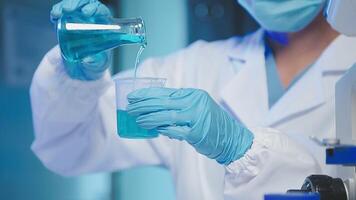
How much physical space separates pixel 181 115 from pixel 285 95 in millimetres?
608

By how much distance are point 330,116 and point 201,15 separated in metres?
1.30

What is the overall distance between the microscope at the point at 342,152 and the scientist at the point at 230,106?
0.70 ft

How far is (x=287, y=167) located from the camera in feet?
3.79

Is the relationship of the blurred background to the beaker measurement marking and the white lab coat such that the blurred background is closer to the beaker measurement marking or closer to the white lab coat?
the white lab coat

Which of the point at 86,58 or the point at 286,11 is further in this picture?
the point at 286,11

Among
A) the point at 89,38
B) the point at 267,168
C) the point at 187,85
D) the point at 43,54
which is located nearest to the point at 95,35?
the point at 89,38

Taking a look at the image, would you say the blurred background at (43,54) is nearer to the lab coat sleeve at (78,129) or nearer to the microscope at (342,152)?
the lab coat sleeve at (78,129)

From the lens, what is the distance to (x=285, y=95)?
5.03 ft

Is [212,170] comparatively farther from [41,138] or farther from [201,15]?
[201,15]

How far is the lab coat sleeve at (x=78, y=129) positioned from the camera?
4.47ft

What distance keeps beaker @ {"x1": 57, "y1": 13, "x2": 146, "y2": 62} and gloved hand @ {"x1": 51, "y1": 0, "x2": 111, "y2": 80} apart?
7 cm

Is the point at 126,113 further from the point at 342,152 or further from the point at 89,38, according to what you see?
the point at 342,152

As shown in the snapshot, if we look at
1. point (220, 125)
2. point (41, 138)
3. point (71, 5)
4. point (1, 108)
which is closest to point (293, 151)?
point (220, 125)

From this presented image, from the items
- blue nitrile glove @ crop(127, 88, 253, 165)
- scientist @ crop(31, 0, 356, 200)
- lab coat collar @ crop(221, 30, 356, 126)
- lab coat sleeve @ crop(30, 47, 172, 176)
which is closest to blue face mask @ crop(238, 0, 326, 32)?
scientist @ crop(31, 0, 356, 200)
